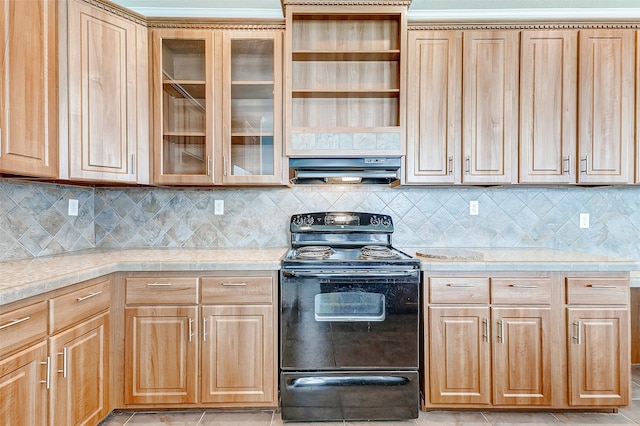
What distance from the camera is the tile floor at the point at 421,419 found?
1938 millimetres

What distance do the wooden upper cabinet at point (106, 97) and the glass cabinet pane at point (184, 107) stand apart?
13 centimetres

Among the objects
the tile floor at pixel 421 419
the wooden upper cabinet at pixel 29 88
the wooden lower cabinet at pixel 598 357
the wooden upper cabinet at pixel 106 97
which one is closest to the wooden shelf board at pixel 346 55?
the wooden upper cabinet at pixel 106 97

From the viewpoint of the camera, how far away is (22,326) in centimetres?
134

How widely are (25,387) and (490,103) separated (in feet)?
9.34

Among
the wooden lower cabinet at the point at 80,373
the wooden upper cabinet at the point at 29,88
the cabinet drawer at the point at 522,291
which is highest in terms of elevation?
the wooden upper cabinet at the point at 29,88

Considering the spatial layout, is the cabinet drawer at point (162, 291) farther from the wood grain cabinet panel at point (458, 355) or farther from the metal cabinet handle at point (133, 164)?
the wood grain cabinet panel at point (458, 355)

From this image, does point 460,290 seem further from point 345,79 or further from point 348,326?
point 345,79

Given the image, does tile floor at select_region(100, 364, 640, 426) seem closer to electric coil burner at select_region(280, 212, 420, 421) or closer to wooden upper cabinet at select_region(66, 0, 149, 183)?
electric coil burner at select_region(280, 212, 420, 421)

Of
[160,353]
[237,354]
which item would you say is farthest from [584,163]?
[160,353]

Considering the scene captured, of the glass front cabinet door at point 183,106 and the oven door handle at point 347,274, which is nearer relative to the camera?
the oven door handle at point 347,274

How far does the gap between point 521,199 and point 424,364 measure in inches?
60.1

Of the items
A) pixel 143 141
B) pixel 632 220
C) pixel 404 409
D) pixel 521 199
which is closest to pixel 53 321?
pixel 143 141

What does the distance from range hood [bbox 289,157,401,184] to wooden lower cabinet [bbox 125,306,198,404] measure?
1091 mm

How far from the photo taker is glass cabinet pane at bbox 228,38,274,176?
231 cm
